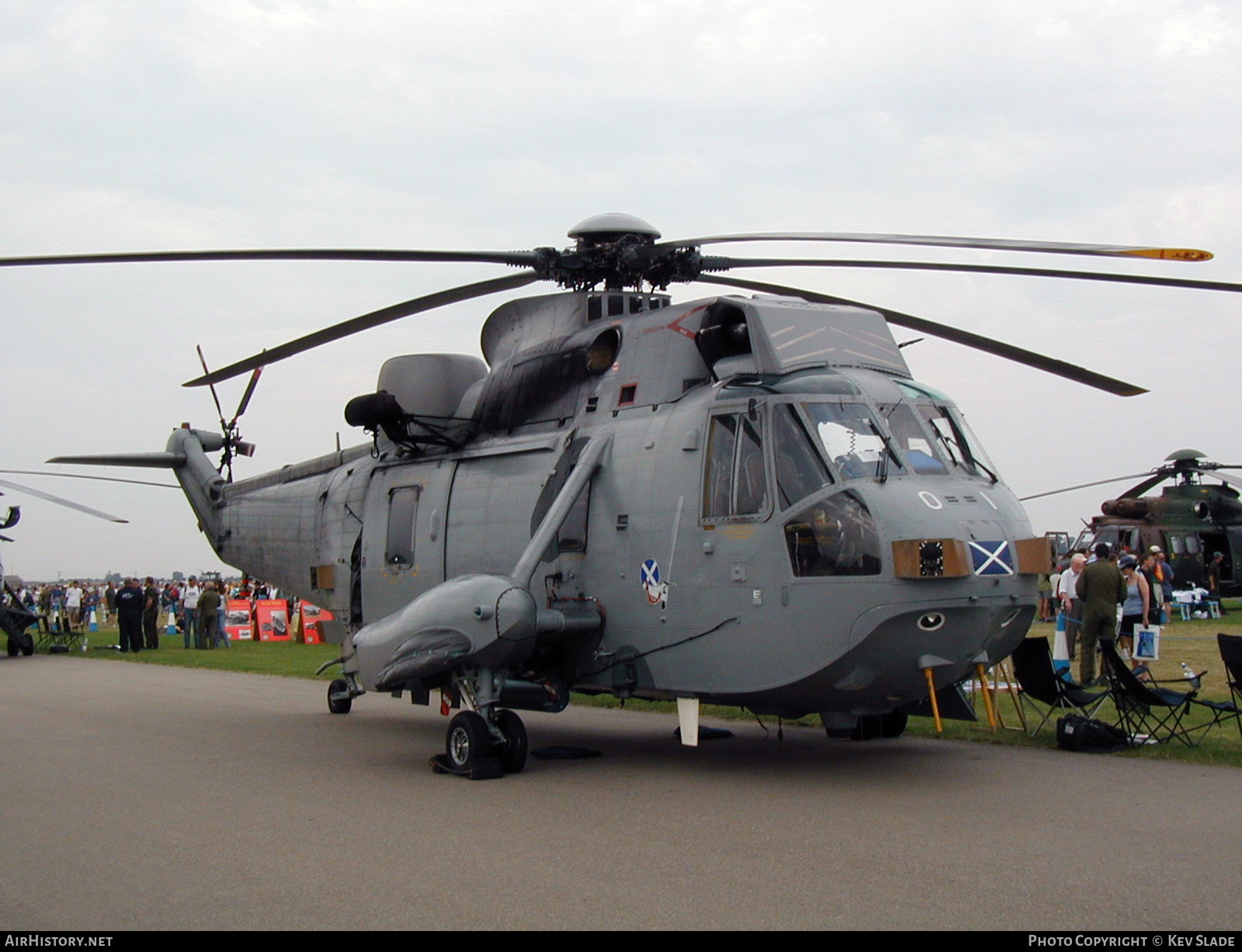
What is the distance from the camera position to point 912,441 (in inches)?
366

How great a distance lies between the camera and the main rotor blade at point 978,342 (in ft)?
33.3

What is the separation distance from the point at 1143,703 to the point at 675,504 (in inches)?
178

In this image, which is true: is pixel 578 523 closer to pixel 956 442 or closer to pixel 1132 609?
Answer: pixel 956 442

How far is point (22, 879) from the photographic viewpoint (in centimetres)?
639

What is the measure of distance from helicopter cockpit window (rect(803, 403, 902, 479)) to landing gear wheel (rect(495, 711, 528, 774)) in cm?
342

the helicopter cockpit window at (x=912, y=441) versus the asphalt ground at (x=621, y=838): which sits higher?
the helicopter cockpit window at (x=912, y=441)

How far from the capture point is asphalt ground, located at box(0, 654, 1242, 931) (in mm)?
5637

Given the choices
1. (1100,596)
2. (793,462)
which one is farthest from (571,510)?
(1100,596)

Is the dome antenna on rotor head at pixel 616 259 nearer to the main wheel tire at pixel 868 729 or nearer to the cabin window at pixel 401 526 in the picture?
the cabin window at pixel 401 526

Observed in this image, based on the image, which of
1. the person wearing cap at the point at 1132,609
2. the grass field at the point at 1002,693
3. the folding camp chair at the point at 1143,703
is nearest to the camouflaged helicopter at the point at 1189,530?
the grass field at the point at 1002,693

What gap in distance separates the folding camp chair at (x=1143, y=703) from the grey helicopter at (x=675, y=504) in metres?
1.73

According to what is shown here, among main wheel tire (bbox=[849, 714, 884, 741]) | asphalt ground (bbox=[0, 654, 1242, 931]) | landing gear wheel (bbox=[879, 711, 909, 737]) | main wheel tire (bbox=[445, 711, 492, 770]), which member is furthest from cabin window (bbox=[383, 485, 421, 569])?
landing gear wheel (bbox=[879, 711, 909, 737])

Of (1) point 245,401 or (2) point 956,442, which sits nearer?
(2) point 956,442

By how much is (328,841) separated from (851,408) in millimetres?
4852
